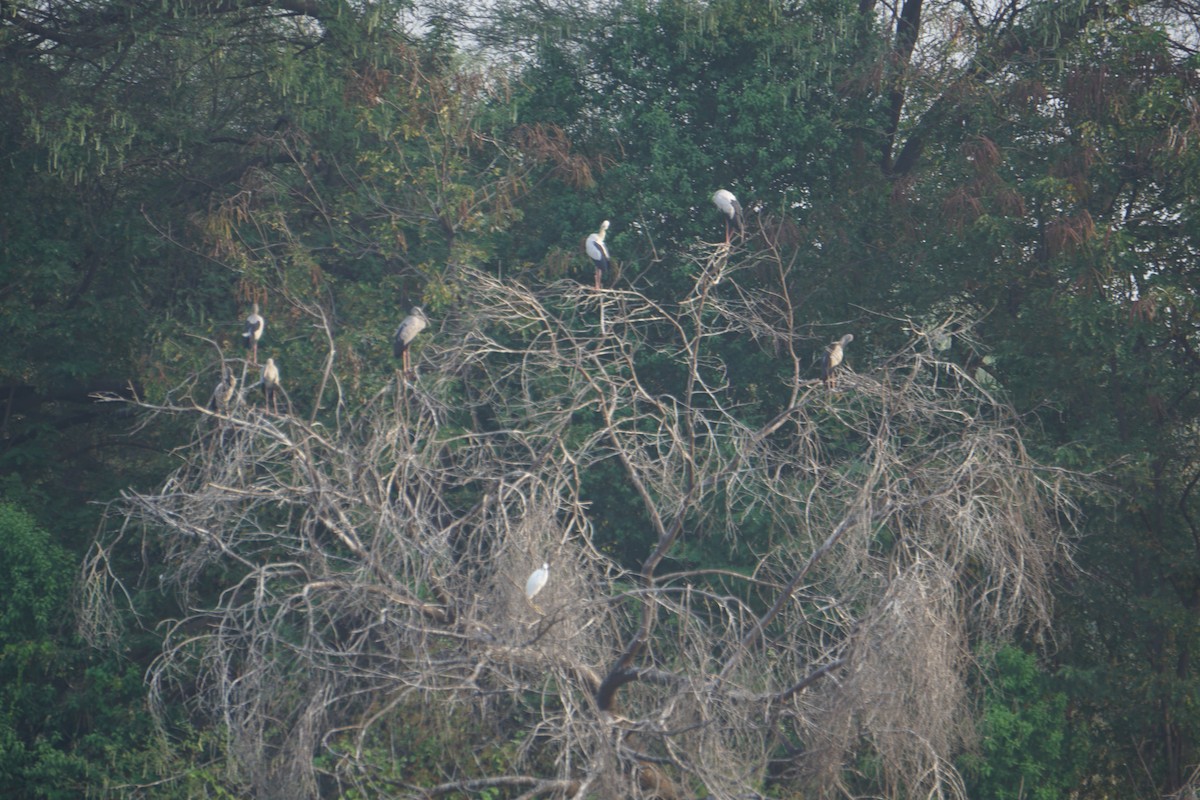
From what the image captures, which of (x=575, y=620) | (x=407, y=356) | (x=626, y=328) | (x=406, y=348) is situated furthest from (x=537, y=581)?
(x=407, y=356)

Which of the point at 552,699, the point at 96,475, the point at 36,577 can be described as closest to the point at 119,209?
the point at 96,475

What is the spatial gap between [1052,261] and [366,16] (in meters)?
6.06

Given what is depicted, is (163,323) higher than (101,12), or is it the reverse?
(101,12)

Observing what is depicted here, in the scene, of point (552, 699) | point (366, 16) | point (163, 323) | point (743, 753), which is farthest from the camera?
point (366, 16)

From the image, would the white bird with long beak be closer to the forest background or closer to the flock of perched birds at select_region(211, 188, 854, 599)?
the flock of perched birds at select_region(211, 188, 854, 599)

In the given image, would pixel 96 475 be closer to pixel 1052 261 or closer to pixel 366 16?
pixel 366 16

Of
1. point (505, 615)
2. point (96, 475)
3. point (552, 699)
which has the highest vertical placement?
point (505, 615)

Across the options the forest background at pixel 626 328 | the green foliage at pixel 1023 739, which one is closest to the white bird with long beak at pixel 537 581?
the forest background at pixel 626 328

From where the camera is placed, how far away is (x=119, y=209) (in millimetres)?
10930

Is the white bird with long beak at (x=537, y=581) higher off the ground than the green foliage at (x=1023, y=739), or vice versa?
the white bird with long beak at (x=537, y=581)

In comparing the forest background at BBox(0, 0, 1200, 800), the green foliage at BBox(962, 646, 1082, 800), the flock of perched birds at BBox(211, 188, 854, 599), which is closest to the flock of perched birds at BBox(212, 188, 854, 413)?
the flock of perched birds at BBox(211, 188, 854, 599)

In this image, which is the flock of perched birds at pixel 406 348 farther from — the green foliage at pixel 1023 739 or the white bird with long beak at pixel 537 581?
the green foliage at pixel 1023 739

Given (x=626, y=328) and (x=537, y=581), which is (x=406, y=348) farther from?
(x=537, y=581)

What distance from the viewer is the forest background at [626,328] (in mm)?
6508
